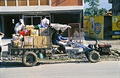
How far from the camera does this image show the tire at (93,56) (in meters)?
12.5

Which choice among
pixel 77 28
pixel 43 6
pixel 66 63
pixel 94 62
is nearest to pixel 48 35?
pixel 66 63

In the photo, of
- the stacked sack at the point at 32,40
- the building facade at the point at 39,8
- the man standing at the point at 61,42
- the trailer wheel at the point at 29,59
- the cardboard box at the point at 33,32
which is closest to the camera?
the trailer wheel at the point at 29,59

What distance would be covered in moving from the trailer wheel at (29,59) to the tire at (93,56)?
2543mm

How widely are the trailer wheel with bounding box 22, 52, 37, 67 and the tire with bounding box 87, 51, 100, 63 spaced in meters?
2.54

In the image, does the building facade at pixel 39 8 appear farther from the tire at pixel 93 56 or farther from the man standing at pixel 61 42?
the tire at pixel 93 56

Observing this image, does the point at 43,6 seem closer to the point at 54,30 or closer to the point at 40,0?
the point at 40,0

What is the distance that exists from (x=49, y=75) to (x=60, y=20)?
75.8 feet

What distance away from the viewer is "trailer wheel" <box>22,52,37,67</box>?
39.0 ft

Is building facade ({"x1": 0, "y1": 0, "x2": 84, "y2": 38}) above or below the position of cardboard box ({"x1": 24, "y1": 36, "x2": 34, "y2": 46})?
above

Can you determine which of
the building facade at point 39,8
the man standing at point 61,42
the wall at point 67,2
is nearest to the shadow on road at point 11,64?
the man standing at point 61,42

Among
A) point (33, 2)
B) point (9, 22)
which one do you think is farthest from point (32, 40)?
point (9, 22)

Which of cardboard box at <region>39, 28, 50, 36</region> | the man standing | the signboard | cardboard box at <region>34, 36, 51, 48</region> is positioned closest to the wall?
the signboard

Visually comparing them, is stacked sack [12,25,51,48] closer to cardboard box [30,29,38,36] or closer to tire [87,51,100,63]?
cardboard box [30,29,38,36]

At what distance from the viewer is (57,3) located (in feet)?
103
